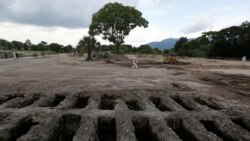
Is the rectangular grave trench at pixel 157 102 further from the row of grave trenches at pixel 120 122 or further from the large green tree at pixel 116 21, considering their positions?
the large green tree at pixel 116 21

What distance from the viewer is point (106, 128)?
24.2 feet

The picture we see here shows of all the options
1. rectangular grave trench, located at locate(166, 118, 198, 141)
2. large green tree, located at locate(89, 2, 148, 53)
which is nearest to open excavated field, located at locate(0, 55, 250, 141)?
rectangular grave trench, located at locate(166, 118, 198, 141)

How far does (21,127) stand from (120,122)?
90.3 inches

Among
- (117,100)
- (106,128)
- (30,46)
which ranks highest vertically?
(117,100)

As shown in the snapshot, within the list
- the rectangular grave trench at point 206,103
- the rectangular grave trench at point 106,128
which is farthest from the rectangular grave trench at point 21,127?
the rectangular grave trench at point 206,103

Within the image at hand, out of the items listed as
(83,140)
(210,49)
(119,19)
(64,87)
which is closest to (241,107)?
(83,140)

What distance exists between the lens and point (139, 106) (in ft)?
29.5

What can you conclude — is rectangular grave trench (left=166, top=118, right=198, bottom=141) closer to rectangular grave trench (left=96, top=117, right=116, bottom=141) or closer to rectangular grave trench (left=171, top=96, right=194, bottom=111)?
rectangular grave trench (left=96, top=117, right=116, bottom=141)

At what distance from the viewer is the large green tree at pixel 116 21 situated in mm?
43938

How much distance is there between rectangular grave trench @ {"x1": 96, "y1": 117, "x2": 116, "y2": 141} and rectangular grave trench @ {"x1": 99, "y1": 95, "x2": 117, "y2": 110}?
198cm

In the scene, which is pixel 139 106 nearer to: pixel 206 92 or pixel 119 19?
pixel 206 92

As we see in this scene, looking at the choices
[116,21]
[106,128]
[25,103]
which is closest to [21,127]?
[106,128]

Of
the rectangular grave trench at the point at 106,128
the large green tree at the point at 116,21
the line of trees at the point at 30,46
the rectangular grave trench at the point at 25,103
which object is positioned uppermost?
the large green tree at the point at 116,21

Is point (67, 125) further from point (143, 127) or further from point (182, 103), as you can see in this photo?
point (182, 103)
